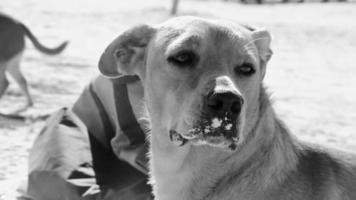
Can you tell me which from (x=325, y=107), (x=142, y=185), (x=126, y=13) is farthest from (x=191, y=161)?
(x=126, y=13)

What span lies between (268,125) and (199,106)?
0.49m

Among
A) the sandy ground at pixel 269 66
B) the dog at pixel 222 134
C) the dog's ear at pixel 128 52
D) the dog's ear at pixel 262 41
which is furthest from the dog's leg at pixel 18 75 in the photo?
the dog's ear at pixel 262 41

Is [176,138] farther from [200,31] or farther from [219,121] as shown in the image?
[200,31]

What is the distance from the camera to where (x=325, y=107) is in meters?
8.40

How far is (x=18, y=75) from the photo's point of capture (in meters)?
8.03

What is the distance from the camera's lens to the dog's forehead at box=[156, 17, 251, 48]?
327cm

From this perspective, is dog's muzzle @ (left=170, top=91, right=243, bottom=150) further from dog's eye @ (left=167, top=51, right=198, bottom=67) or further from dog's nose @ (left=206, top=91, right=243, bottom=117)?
dog's eye @ (left=167, top=51, right=198, bottom=67)

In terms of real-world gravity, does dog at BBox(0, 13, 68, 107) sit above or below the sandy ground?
above

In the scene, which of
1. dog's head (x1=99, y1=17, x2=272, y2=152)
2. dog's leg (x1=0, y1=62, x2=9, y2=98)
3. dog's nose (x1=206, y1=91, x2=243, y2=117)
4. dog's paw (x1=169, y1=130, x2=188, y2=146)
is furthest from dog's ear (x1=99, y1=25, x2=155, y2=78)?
dog's leg (x1=0, y1=62, x2=9, y2=98)

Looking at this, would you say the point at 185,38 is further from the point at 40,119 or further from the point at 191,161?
the point at 40,119

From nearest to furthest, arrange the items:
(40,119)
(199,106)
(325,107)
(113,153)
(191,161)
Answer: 1. (199,106)
2. (191,161)
3. (113,153)
4. (40,119)
5. (325,107)

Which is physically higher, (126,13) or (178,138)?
(178,138)

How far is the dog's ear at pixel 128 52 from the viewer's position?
11.7ft

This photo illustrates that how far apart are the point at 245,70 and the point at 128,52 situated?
0.70 meters
